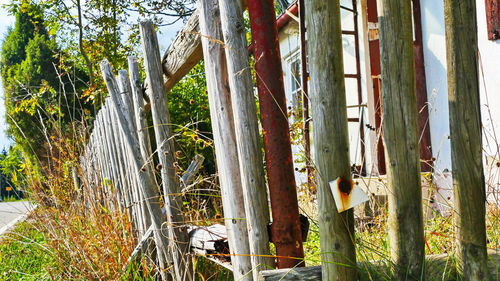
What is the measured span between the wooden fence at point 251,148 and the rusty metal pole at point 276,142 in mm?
57

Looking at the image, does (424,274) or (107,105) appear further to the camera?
(107,105)

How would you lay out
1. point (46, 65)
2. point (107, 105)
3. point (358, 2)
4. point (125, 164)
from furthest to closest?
point (46, 65), point (358, 2), point (107, 105), point (125, 164)

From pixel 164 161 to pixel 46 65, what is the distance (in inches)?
473

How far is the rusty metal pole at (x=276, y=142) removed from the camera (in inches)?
97.5

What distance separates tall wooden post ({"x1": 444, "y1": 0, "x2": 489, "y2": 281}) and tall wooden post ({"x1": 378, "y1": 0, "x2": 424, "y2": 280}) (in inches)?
4.9

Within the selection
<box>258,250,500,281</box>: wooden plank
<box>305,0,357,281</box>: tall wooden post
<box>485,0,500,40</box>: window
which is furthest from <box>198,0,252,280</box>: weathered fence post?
<box>485,0,500,40</box>: window

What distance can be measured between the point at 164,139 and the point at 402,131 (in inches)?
68.7

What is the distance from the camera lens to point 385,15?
2.00m

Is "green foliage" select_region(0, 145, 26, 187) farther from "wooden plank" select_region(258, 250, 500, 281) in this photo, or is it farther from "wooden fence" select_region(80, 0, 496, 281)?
"wooden plank" select_region(258, 250, 500, 281)

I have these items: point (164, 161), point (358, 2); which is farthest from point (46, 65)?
point (164, 161)

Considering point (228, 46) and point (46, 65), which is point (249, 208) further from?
point (46, 65)

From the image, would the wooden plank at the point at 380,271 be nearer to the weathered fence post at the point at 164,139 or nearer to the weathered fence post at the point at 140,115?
the weathered fence post at the point at 164,139

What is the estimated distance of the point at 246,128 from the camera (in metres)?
2.53

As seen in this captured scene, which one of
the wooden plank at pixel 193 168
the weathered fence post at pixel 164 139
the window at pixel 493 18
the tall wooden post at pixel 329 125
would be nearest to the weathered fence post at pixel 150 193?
the weathered fence post at pixel 164 139
